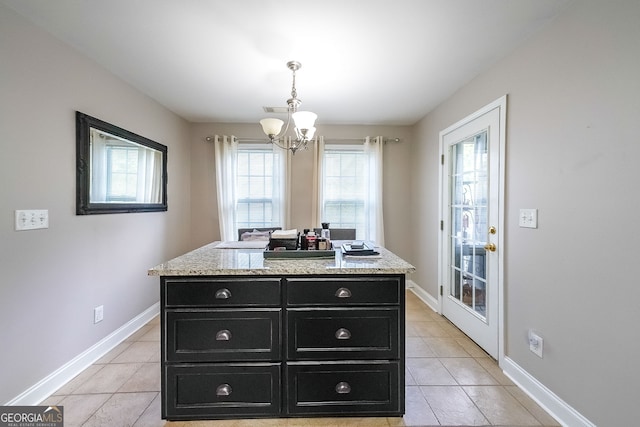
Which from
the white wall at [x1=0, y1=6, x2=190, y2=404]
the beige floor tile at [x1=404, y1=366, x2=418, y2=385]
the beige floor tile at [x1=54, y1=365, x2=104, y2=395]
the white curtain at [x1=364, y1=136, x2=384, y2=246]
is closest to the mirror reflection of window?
the white wall at [x1=0, y1=6, x2=190, y2=404]

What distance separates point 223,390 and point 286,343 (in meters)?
0.43

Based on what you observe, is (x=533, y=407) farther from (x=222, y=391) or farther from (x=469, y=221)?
(x=222, y=391)

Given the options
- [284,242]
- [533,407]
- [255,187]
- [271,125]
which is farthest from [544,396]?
[255,187]

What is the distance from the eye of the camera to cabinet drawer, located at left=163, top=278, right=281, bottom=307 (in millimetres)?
1507

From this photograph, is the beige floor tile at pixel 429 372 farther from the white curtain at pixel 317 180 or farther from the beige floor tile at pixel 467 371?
the white curtain at pixel 317 180

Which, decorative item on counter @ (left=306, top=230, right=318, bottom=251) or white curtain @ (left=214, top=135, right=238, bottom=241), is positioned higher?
white curtain @ (left=214, top=135, right=238, bottom=241)

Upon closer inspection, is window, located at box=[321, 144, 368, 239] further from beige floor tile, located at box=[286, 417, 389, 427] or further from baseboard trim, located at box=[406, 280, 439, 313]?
beige floor tile, located at box=[286, 417, 389, 427]

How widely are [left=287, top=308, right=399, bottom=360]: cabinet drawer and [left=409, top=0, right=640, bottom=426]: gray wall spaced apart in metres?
1.01

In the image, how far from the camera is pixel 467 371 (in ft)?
6.97

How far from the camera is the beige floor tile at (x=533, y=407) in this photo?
1.62 m

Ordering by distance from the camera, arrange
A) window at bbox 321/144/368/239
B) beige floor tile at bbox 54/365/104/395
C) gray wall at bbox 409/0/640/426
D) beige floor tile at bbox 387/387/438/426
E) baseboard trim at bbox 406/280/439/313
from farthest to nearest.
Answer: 1. window at bbox 321/144/368/239
2. baseboard trim at bbox 406/280/439/313
3. beige floor tile at bbox 54/365/104/395
4. beige floor tile at bbox 387/387/438/426
5. gray wall at bbox 409/0/640/426

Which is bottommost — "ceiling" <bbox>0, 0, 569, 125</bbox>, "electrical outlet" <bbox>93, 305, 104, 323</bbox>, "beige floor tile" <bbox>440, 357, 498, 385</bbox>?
"beige floor tile" <bbox>440, 357, 498, 385</bbox>

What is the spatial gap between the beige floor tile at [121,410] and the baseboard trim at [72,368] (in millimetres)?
440

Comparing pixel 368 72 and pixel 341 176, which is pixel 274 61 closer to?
pixel 368 72
